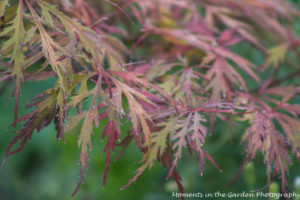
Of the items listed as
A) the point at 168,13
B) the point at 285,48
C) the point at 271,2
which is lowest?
the point at 285,48

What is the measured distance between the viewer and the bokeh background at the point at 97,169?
1.50 metres

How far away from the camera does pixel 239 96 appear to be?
899mm

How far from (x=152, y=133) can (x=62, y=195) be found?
129cm

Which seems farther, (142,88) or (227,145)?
(227,145)

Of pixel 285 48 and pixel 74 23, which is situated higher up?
pixel 74 23

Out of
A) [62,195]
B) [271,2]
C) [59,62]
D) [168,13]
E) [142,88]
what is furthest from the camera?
[62,195]

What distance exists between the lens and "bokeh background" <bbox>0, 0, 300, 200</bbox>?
1.50 meters

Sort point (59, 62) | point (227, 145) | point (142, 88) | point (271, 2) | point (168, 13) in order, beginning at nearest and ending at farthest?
point (59, 62) < point (142, 88) < point (168, 13) < point (271, 2) < point (227, 145)

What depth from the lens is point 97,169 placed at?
176 cm

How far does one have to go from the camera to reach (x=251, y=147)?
0.72 meters

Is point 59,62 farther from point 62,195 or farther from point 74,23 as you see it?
point 62,195

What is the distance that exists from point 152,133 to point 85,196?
1.05 meters

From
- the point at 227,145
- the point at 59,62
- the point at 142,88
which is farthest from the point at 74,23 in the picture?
the point at 227,145

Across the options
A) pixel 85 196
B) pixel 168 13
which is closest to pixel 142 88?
pixel 168 13
